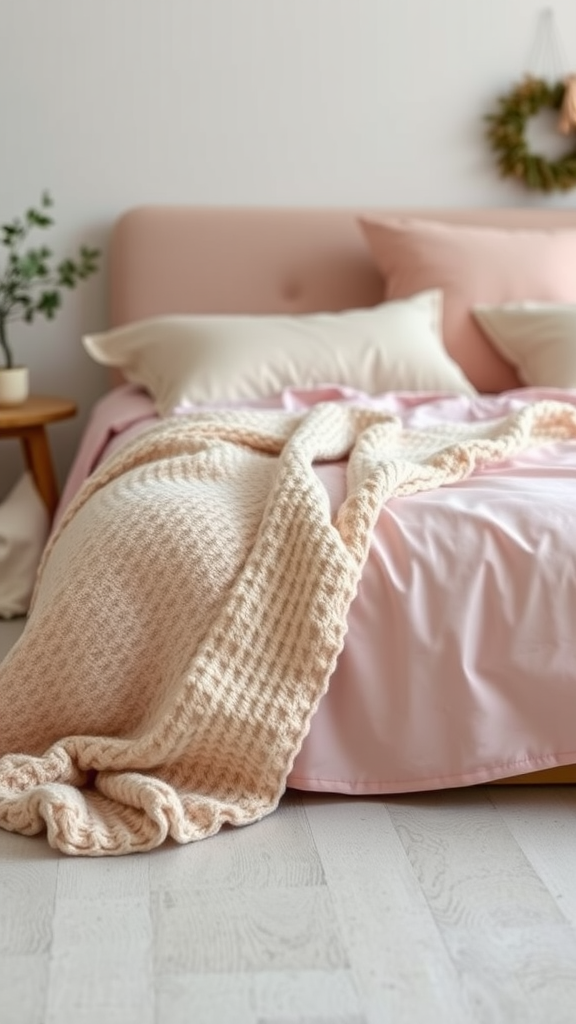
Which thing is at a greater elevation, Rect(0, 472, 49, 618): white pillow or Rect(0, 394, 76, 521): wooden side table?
Rect(0, 394, 76, 521): wooden side table

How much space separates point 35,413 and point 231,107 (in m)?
1.02

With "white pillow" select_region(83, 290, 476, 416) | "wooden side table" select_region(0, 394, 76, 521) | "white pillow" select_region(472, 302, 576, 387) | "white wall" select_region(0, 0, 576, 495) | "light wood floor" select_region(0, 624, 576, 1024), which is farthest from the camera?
"white wall" select_region(0, 0, 576, 495)

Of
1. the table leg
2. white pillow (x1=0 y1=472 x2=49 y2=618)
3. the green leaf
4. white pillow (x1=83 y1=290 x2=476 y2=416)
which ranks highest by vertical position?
the green leaf

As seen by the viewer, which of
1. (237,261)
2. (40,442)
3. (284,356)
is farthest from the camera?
(237,261)

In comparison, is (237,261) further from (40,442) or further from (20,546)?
(20,546)

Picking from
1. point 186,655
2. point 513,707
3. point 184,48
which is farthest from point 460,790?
point 184,48

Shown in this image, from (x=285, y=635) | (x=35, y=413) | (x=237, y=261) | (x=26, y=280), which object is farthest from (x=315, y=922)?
(x=237, y=261)

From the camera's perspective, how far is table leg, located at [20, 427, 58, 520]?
333 cm

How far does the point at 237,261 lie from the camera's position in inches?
141

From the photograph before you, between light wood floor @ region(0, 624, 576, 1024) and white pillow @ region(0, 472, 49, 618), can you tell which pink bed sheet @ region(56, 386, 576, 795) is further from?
white pillow @ region(0, 472, 49, 618)

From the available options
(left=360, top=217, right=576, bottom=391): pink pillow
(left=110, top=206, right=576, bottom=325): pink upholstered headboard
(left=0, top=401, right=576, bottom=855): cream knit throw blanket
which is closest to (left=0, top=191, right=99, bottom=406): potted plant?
(left=110, top=206, right=576, bottom=325): pink upholstered headboard

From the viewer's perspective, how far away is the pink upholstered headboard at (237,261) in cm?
355

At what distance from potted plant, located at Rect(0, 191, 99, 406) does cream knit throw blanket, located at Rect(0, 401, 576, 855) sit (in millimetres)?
1256

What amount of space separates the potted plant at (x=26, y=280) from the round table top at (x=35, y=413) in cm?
4
